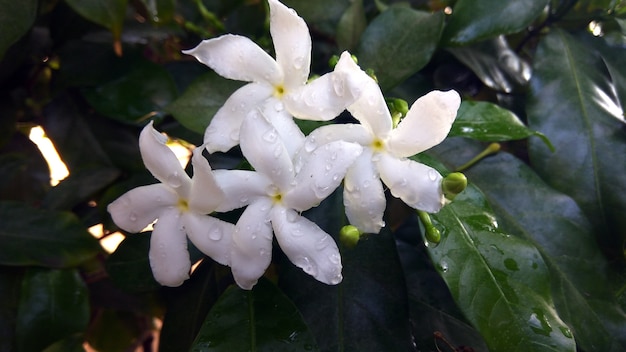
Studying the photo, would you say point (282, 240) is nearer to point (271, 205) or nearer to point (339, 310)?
point (271, 205)

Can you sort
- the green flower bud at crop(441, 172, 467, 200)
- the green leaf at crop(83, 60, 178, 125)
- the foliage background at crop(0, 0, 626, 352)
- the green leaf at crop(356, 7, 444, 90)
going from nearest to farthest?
the green flower bud at crop(441, 172, 467, 200) → the foliage background at crop(0, 0, 626, 352) → the green leaf at crop(356, 7, 444, 90) → the green leaf at crop(83, 60, 178, 125)

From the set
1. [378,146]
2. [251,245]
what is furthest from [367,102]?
[251,245]

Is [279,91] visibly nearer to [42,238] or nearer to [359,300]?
[359,300]

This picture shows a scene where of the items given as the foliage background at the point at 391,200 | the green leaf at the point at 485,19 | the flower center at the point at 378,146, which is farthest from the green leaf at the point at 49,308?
the green leaf at the point at 485,19

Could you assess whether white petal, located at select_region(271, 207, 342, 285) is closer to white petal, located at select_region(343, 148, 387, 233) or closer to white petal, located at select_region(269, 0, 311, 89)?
white petal, located at select_region(343, 148, 387, 233)

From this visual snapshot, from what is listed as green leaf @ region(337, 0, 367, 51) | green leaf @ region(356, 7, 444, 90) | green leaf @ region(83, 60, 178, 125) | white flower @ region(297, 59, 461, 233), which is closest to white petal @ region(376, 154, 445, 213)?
white flower @ region(297, 59, 461, 233)

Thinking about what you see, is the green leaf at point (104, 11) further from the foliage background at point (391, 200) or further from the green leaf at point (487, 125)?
the green leaf at point (487, 125)
